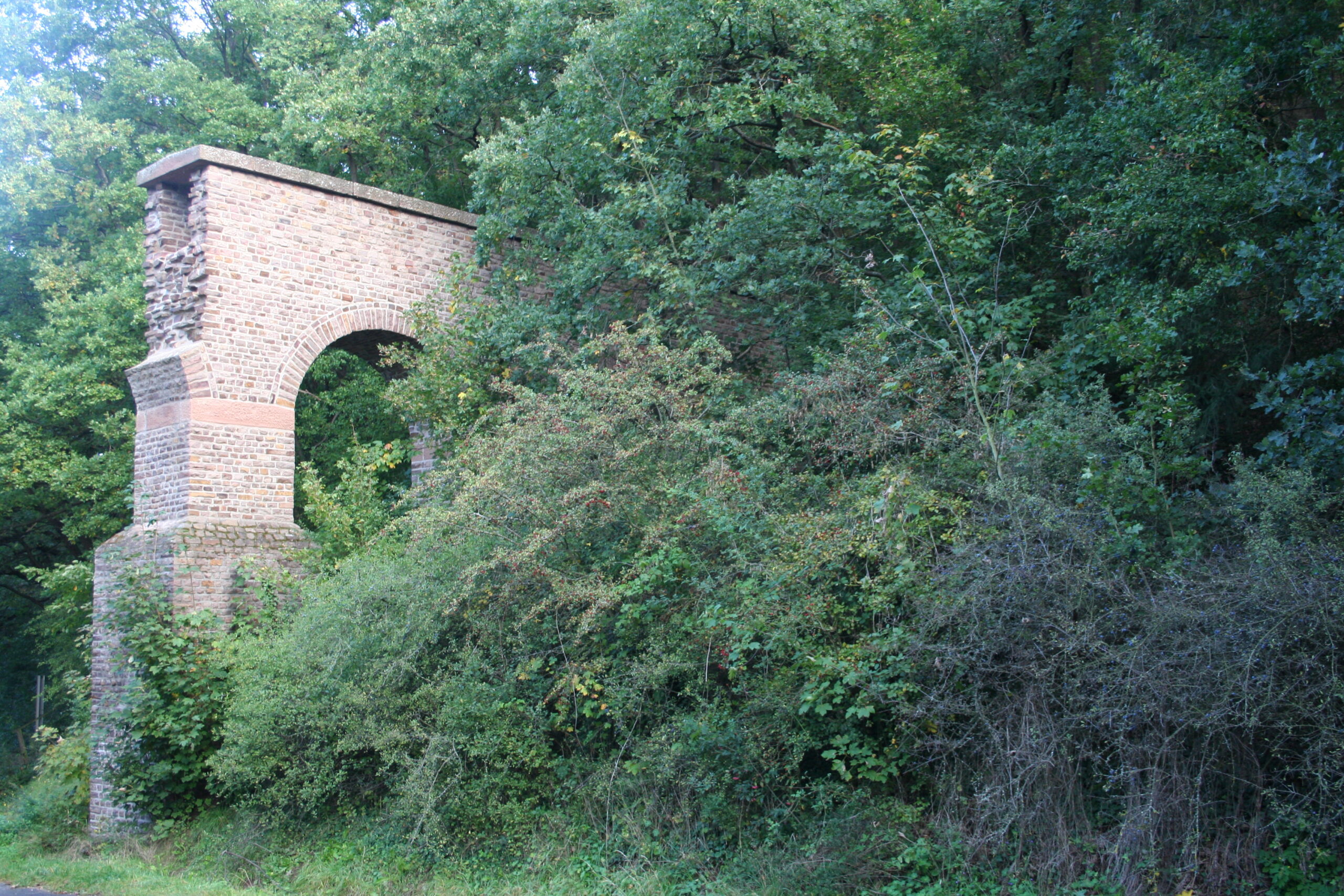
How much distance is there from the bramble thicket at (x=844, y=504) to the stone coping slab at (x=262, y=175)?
3.46ft

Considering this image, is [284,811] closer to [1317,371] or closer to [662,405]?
[662,405]

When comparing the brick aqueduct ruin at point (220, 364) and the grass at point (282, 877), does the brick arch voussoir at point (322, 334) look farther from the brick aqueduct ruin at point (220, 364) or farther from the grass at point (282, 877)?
the grass at point (282, 877)

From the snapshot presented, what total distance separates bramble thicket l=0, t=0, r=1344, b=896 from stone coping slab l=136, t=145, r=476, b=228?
1055mm

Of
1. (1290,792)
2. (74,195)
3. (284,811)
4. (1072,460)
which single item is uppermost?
(74,195)

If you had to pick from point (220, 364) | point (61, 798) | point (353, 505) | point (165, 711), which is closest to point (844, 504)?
point (165, 711)

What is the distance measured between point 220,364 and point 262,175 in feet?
8.22

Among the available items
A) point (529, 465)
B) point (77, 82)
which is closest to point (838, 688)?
point (529, 465)

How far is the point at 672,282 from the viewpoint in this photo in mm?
10664

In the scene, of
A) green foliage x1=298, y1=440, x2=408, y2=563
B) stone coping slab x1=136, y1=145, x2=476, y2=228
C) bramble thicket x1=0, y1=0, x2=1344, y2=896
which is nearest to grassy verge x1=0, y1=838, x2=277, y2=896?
bramble thicket x1=0, y1=0, x2=1344, y2=896

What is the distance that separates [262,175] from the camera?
482 inches

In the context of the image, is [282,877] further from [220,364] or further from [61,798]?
[220,364]

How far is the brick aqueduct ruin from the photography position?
Result: 1107cm

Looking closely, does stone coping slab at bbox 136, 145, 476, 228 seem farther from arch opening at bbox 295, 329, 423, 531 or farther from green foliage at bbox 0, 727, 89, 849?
green foliage at bbox 0, 727, 89, 849

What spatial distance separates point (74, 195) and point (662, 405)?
1554cm
